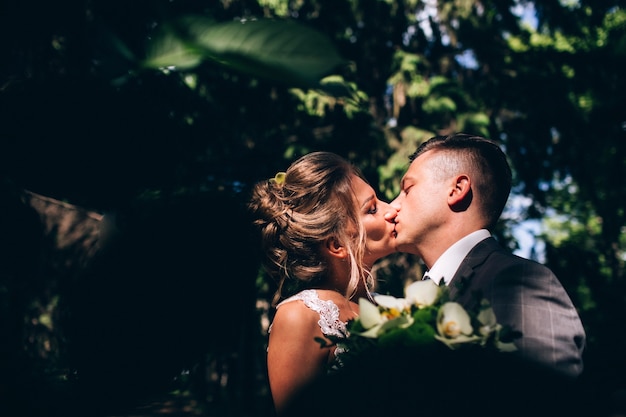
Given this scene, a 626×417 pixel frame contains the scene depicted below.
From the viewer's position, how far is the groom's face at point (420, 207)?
10.0ft

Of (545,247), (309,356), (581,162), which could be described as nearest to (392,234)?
(309,356)

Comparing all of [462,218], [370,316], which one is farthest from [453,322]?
[462,218]

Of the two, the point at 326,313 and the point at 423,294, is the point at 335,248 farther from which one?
the point at 423,294

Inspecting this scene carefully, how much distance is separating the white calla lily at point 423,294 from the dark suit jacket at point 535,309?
0.10 meters

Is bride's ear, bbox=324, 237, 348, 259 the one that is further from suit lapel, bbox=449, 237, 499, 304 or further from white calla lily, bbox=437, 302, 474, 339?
white calla lily, bbox=437, 302, 474, 339

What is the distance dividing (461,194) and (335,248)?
3.02 feet

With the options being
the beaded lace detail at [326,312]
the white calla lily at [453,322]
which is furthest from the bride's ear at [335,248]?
the white calla lily at [453,322]

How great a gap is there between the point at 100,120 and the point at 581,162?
414 inches

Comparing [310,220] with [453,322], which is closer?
[453,322]

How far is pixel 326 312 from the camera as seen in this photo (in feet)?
9.62

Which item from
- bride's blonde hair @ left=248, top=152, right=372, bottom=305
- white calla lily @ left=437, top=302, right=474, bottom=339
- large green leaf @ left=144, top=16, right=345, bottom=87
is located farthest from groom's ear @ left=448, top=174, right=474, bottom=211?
large green leaf @ left=144, top=16, right=345, bottom=87

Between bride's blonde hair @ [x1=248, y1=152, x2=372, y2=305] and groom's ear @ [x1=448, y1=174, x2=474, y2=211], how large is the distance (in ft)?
2.05

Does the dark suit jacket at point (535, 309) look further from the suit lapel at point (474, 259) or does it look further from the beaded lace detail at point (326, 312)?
the beaded lace detail at point (326, 312)

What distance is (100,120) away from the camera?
77 cm
